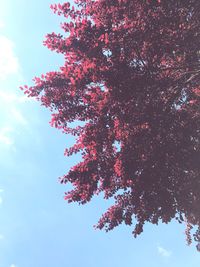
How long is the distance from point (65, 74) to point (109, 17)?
203 cm

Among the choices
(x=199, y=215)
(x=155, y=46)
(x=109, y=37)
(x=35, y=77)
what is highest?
(x=35, y=77)

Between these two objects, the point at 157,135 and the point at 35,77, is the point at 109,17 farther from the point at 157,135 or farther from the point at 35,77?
the point at 157,135

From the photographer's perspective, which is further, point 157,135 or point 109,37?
point 157,135

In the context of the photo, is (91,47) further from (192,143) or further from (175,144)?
(192,143)

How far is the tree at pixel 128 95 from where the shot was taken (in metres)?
8.43

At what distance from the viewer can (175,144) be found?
10.4 m

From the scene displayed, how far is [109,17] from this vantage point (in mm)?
9266

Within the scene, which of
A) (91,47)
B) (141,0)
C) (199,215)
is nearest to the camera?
(91,47)

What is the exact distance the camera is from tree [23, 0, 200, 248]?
27.7 ft

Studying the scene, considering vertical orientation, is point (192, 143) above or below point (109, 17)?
below

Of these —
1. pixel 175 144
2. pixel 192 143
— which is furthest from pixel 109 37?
pixel 192 143

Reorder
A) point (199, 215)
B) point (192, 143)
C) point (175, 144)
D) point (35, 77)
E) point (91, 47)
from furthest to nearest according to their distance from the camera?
1. point (199, 215)
2. point (192, 143)
3. point (175, 144)
4. point (35, 77)
5. point (91, 47)

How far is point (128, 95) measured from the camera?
326 inches

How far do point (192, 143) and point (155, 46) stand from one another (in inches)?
157
